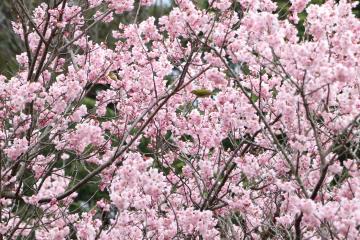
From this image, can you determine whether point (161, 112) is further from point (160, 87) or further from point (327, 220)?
point (327, 220)

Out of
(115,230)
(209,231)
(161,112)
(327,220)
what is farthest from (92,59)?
(327,220)

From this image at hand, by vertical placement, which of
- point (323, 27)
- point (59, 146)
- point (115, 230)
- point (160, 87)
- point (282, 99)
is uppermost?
point (160, 87)

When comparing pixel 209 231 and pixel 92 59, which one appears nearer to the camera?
pixel 209 231

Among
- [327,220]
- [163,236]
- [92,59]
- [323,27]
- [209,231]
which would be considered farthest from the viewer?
[92,59]

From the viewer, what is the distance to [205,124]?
15.6ft

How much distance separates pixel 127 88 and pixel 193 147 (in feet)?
2.65

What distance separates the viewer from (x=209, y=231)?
3883mm

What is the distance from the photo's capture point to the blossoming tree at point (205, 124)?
10.9ft

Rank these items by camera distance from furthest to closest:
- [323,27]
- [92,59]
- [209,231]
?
[92,59] < [209,231] < [323,27]

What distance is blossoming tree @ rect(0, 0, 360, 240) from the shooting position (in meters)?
3.31

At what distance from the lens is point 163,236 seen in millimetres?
4184

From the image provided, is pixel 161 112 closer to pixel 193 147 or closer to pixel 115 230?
pixel 193 147

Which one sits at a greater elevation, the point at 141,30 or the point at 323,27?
the point at 141,30

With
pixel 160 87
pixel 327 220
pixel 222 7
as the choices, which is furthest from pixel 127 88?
pixel 327 220
